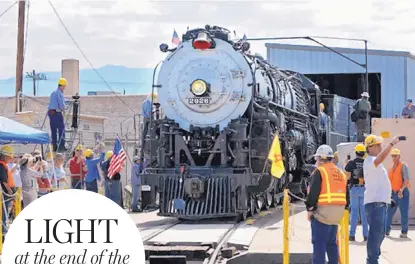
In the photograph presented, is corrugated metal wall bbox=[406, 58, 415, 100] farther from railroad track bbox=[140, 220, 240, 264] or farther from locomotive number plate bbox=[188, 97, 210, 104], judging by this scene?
railroad track bbox=[140, 220, 240, 264]

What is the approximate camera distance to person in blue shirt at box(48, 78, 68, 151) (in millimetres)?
17031

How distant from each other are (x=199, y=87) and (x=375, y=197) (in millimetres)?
5873

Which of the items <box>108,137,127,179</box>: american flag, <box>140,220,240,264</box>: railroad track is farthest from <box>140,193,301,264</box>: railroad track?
<box>108,137,127,179</box>: american flag

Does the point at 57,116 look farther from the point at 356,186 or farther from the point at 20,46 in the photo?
the point at 20,46

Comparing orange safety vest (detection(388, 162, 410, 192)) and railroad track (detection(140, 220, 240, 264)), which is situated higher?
orange safety vest (detection(388, 162, 410, 192))

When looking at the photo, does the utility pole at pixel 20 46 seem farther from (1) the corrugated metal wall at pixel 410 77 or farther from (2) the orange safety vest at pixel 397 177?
(2) the orange safety vest at pixel 397 177

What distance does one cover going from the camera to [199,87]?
14750 mm

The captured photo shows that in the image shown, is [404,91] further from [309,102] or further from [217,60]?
[217,60]

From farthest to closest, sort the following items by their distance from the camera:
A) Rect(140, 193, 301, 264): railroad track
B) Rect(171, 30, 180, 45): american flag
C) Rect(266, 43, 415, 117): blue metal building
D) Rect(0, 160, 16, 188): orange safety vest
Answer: Rect(266, 43, 415, 117): blue metal building < Rect(171, 30, 180, 45): american flag < Rect(0, 160, 16, 188): orange safety vest < Rect(140, 193, 301, 264): railroad track

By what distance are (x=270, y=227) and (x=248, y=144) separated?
202cm

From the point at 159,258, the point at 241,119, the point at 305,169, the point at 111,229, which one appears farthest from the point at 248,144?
the point at 111,229

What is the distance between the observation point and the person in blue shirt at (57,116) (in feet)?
55.9

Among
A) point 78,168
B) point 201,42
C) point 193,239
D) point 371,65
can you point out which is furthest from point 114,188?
point 371,65

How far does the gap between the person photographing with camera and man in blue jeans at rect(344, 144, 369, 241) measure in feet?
7.99
